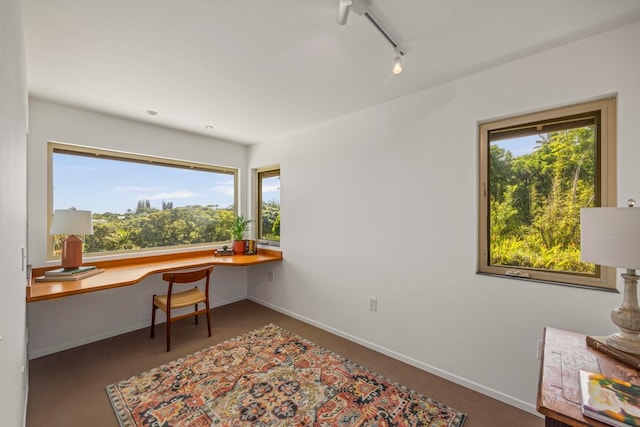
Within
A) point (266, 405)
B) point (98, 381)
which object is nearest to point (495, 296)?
point (266, 405)

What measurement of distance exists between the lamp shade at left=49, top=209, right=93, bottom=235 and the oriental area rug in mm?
1423

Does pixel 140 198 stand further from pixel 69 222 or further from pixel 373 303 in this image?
pixel 373 303

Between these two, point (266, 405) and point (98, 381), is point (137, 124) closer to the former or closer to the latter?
point (98, 381)

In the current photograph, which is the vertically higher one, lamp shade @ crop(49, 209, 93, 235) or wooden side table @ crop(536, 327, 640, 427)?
lamp shade @ crop(49, 209, 93, 235)

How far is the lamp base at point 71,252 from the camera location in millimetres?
2576

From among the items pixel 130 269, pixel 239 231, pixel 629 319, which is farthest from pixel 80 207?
pixel 629 319

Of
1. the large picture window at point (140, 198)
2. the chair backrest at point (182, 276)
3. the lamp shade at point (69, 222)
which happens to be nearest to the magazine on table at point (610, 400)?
the chair backrest at point (182, 276)

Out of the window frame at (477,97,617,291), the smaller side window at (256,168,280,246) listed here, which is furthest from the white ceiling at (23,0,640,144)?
the smaller side window at (256,168,280,246)

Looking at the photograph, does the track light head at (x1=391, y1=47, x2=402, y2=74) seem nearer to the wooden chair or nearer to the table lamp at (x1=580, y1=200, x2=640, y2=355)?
the table lamp at (x1=580, y1=200, x2=640, y2=355)

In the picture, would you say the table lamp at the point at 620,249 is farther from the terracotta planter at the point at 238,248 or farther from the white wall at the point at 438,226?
the terracotta planter at the point at 238,248

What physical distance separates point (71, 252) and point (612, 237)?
3963 millimetres

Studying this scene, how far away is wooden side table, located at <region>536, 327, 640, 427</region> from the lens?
97 centimetres

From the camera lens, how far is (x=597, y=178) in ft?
5.75

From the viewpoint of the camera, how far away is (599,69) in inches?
65.3
